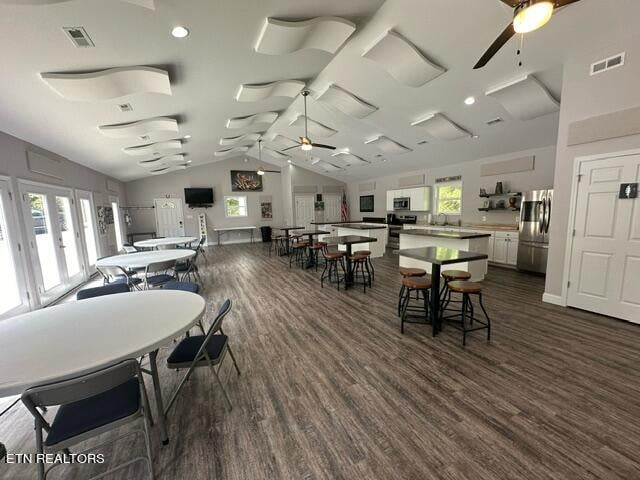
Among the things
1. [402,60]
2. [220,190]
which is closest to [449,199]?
[402,60]

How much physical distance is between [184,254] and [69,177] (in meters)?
3.60

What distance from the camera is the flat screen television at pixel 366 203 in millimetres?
10503

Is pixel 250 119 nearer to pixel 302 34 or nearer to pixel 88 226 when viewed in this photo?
pixel 302 34

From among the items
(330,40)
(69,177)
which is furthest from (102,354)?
(69,177)

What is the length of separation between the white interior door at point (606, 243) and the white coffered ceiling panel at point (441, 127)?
2.45 meters

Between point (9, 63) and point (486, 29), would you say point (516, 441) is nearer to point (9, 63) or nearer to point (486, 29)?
point (486, 29)

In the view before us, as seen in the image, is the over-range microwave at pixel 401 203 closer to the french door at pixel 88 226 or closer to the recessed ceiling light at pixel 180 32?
the recessed ceiling light at pixel 180 32

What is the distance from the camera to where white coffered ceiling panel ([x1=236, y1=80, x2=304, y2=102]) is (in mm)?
3971

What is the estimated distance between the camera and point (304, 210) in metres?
11.6

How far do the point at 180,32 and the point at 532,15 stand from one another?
284 cm

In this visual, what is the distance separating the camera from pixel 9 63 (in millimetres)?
2295

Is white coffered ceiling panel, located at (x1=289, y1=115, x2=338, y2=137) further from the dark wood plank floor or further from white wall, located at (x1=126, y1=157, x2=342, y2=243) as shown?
the dark wood plank floor

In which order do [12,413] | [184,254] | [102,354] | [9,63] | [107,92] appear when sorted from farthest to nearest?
[184,254] → [107,92] → [9,63] → [12,413] → [102,354]

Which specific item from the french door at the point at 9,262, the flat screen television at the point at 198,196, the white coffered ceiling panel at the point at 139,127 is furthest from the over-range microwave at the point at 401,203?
the french door at the point at 9,262
